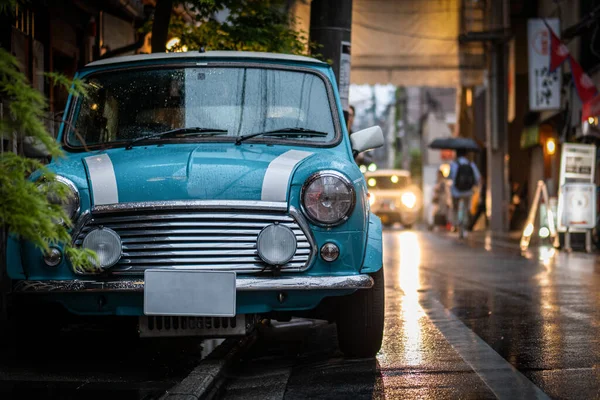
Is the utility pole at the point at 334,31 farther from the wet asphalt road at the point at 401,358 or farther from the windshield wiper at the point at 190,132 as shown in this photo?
the windshield wiper at the point at 190,132

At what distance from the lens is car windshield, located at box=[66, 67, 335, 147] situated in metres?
6.50

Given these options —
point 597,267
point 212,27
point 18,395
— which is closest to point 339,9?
point 212,27

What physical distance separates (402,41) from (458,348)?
842 inches

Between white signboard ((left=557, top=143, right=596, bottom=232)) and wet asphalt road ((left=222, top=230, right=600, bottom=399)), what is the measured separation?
540 cm

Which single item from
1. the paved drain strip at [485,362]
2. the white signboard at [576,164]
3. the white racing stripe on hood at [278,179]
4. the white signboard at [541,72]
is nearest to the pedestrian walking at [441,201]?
the white signboard at [541,72]

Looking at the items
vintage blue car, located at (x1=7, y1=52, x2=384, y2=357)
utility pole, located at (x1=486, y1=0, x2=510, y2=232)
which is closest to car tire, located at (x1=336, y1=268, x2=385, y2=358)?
vintage blue car, located at (x1=7, y1=52, x2=384, y2=357)

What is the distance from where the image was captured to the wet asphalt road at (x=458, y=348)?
5273 mm

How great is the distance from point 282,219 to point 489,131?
26.2 m

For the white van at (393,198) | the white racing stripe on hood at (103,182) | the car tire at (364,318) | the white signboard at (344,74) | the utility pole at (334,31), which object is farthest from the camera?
the white van at (393,198)

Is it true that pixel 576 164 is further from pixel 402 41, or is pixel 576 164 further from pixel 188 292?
pixel 188 292

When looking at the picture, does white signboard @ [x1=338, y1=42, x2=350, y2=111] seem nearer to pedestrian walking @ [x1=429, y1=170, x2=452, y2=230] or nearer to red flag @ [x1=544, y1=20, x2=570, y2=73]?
red flag @ [x1=544, y1=20, x2=570, y2=73]

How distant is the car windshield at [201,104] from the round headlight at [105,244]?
3.47ft

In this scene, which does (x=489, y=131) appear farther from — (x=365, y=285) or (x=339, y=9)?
(x=365, y=285)

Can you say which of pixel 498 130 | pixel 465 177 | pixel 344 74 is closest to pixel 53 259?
pixel 344 74
